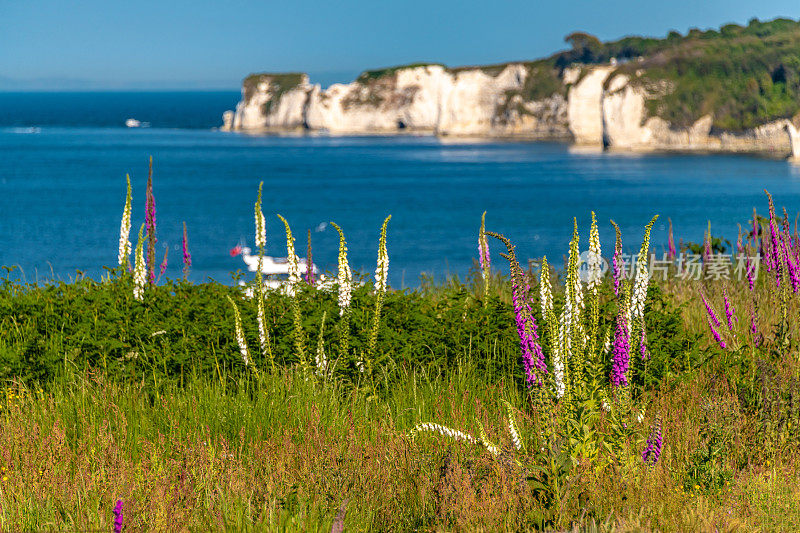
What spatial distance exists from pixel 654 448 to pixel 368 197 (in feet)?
252

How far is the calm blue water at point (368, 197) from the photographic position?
55219 mm

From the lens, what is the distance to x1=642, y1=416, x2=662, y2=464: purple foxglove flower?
5.25 metres

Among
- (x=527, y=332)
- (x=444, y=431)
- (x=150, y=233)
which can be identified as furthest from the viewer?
(x=150, y=233)

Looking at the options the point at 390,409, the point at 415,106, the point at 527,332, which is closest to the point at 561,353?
the point at 527,332

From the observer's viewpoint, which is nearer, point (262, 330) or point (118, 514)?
point (118, 514)

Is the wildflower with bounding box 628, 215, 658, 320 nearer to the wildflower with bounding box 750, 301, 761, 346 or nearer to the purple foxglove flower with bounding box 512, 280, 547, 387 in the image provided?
the purple foxglove flower with bounding box 512, 280, 547, 387

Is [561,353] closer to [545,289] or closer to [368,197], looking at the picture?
[545,289]

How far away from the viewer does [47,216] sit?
6806cm

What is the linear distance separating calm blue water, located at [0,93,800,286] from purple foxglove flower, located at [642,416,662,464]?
24019 millimetres

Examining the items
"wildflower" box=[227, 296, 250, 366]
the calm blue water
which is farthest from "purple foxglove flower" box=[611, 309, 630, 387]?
the calm blue water

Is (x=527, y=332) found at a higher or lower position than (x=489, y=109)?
lower

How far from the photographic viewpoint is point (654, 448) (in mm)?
5297

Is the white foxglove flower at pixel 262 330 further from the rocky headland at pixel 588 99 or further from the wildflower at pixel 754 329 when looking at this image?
the rocky headland at pixel 588 99

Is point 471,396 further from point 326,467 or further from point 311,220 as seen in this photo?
point 311,220
